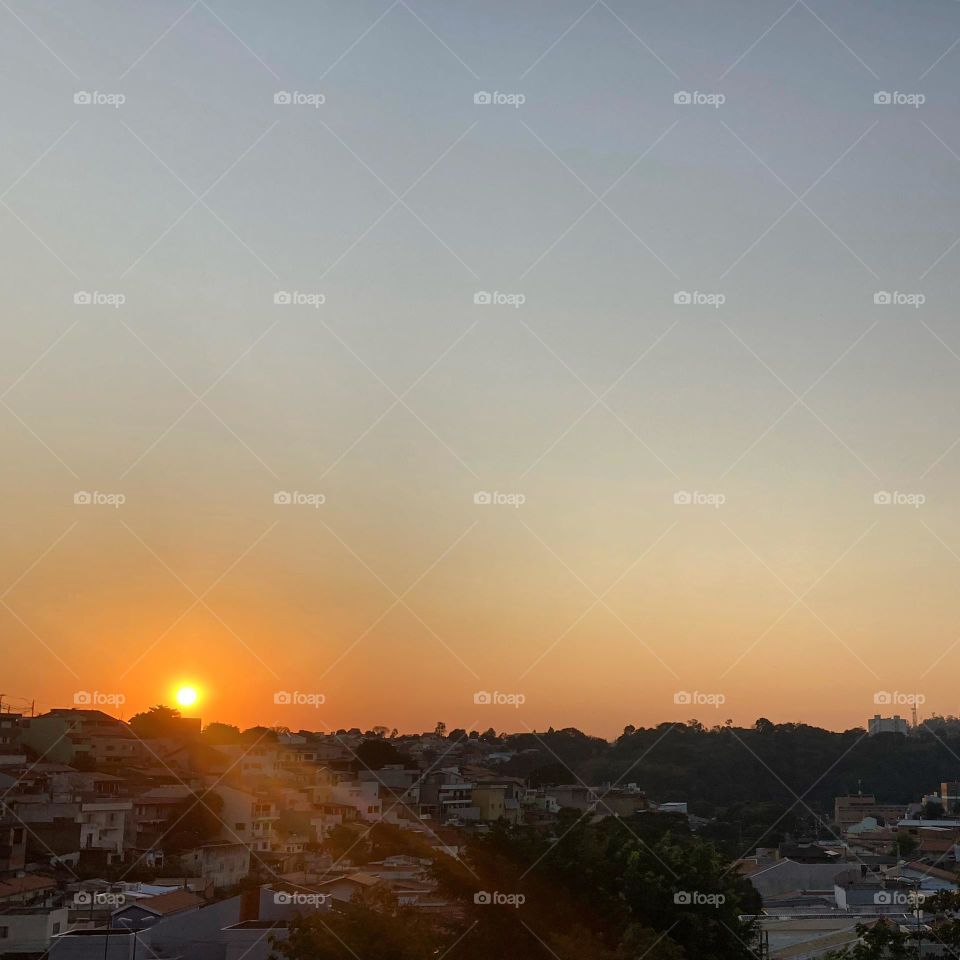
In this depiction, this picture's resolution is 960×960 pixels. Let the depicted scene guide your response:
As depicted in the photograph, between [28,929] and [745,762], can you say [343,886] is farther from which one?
[745,762]

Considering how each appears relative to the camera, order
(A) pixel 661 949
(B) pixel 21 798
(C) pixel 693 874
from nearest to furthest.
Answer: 1. (A) pixel 661 949
2. (C) pixel 693 874
3. (B) pixel 21 798

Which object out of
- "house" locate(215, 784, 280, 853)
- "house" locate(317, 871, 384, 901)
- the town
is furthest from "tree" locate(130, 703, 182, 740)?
"house" locate(317, 871, 384, 901)

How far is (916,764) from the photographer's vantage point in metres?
58.3

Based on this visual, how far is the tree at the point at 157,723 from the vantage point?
115ft

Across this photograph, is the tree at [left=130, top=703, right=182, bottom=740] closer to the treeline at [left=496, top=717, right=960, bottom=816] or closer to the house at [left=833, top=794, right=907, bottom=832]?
the treeline at [left=496, top=717, right=960, bottom=816]

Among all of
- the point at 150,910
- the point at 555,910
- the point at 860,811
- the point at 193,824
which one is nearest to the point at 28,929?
the point at 150,910

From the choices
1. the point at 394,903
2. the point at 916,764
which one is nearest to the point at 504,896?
the point at 394,903

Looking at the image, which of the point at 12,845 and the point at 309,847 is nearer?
the point at 12,845

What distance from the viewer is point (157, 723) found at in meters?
36.0

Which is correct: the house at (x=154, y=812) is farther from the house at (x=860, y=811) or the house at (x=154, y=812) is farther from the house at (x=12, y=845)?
the house at (x=860, y=811)

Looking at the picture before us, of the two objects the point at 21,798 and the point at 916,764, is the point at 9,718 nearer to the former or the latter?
the point at 21,798

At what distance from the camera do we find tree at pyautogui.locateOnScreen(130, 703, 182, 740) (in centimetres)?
3503

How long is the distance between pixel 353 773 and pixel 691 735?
23193 millimetres

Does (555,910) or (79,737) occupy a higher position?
(79,737)
